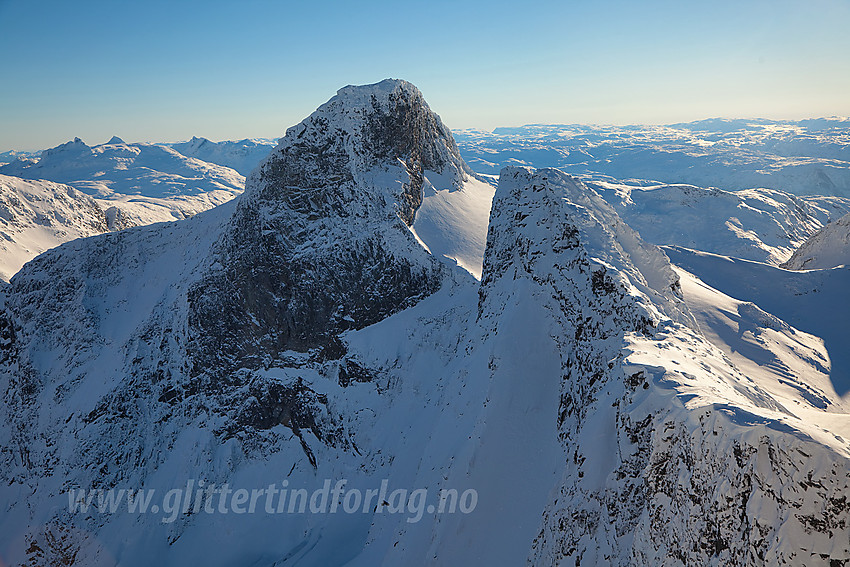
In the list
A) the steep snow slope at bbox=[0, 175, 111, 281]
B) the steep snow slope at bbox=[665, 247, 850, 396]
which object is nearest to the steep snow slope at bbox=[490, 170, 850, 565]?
the steep snow slope at bbox=[665, 247, 850, 396]

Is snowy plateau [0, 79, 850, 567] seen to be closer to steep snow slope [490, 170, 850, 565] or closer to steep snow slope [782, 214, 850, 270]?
steep snow slope [490, 170, 850, 565]

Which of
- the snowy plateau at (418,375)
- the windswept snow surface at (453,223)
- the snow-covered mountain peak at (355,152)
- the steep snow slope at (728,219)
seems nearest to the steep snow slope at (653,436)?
the snowy plateau at (418,375)

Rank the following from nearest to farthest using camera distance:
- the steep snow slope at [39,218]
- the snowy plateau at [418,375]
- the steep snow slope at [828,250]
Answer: the snowy plateau at [418,375]
the steep snow slope at [828,250]
the steep snow slope at [39,218]

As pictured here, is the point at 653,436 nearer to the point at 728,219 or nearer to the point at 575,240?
the point at 575,240

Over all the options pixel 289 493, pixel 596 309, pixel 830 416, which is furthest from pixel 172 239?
A: pixel 830 416

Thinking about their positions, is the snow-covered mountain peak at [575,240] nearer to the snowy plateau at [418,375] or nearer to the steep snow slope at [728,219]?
the snowy plateau at [418,375]

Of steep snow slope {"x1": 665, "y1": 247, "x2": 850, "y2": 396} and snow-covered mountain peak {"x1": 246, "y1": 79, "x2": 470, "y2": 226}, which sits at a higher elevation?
snow-covered mountain peak {"x1": 246, "y1": 79, "x2": 470, "y2": 226}

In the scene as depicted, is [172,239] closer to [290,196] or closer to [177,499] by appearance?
[290,196]
